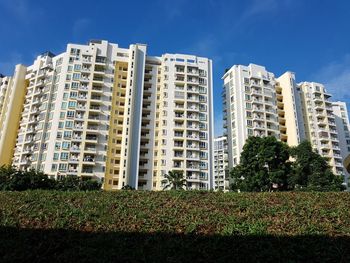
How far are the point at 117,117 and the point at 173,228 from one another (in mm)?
68971

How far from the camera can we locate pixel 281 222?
1716cm

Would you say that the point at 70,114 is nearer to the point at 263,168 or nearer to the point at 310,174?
the point at 263,168

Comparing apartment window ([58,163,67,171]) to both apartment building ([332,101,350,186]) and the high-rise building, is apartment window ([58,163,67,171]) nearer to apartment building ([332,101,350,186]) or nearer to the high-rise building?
the high-rise building

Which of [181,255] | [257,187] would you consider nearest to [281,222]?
[181,255]

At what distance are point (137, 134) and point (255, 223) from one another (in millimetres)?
64083

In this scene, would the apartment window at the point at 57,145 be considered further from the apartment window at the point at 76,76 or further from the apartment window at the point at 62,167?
the apartment window at the point at 76,76

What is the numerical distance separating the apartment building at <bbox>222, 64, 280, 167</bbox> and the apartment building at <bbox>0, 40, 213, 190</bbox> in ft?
28.5

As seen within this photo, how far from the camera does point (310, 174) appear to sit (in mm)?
59969

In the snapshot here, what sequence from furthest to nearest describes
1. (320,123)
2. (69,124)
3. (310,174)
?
(320,123)
(69,124)
(310,174)

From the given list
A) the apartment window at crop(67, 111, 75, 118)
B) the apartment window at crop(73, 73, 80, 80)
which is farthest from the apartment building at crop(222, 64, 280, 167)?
the apartment window at crop(73, 73, 80, 80)

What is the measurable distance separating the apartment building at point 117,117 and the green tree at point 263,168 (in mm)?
19772

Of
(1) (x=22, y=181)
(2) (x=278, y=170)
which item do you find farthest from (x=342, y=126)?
(1) (x=22, y=181)

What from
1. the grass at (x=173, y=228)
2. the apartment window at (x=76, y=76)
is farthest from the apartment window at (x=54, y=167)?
the grass at (x=173, y=228)

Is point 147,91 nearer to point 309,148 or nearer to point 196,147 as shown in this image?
point 196,147
